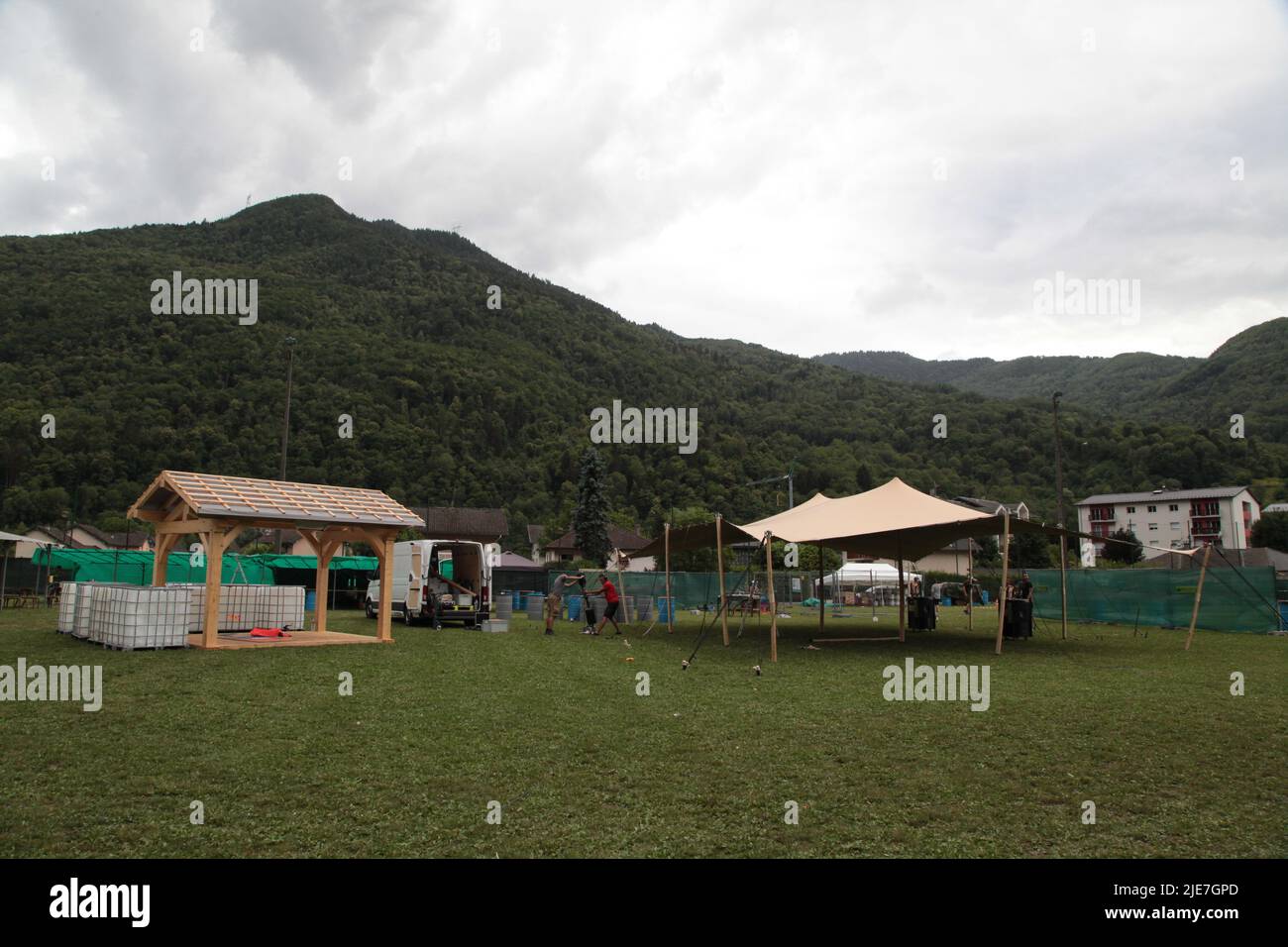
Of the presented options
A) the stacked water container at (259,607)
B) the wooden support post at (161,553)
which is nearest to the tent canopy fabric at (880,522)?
the stacked water container at (259,607)

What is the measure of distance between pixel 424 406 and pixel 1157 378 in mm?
95422

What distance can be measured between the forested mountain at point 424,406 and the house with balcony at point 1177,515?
2407mm

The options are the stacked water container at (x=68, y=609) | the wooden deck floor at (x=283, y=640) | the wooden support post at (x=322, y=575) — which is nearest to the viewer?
the wooden deck floor at (x=283, y=640)

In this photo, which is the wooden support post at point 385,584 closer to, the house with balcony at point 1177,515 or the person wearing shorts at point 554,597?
the person wearing shorts at point 554,597

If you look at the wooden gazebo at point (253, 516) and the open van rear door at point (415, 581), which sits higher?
the wooden gazebo at point (253, 516)

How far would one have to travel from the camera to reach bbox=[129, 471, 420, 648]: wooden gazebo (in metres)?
14.2

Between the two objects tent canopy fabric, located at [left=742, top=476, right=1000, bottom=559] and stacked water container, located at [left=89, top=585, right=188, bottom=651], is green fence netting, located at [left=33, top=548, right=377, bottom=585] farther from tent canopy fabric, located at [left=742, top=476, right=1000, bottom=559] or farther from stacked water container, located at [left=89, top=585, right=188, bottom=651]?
tent canopy fabric, located at [left=742, top=476, right=1000, bottom=559]

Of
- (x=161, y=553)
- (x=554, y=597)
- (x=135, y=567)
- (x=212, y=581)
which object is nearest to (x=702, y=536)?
(x=554, y=597)

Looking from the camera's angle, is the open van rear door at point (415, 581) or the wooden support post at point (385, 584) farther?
the open van rear door at point (415, 581)

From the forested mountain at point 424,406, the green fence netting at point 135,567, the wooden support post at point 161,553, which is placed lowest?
the green fence netting at point 135,567

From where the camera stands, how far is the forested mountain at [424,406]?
61.8 metres

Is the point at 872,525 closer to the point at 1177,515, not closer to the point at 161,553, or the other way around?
the point at 161,553

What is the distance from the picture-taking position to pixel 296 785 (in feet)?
17.5
